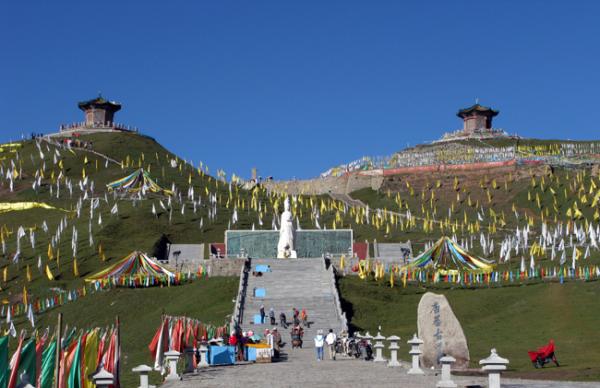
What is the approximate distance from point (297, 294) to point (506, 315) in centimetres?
1349

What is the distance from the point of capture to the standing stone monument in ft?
108

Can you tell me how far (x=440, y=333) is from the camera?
33.2m

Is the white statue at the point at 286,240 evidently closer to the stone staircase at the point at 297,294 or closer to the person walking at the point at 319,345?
the stone staircase at the point at 297,294

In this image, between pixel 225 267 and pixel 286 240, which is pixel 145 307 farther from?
pixel 286 240

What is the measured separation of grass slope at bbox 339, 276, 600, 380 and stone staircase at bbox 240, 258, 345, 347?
1.38m

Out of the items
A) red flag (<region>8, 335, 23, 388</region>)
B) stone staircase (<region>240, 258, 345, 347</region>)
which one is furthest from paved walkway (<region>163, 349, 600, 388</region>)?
stone staircase (<region>240, 258, 345, 347</region>)

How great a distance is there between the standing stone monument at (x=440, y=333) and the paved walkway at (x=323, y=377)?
3.51 ft

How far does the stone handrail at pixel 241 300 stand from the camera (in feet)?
172

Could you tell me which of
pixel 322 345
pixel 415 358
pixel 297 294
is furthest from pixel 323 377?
pixel 297 294

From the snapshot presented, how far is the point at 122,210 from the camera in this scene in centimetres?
10688

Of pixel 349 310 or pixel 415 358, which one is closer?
pixel 415 358

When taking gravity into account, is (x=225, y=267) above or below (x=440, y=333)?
above

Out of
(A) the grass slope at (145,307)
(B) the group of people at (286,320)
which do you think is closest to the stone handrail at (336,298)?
(B) the group of people at (286,320)

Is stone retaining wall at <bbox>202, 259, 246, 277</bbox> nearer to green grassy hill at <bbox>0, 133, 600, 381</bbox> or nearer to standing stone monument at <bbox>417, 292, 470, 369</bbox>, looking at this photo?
green grassy hill at <bbox>0, 133, 600, 381</bbox>
